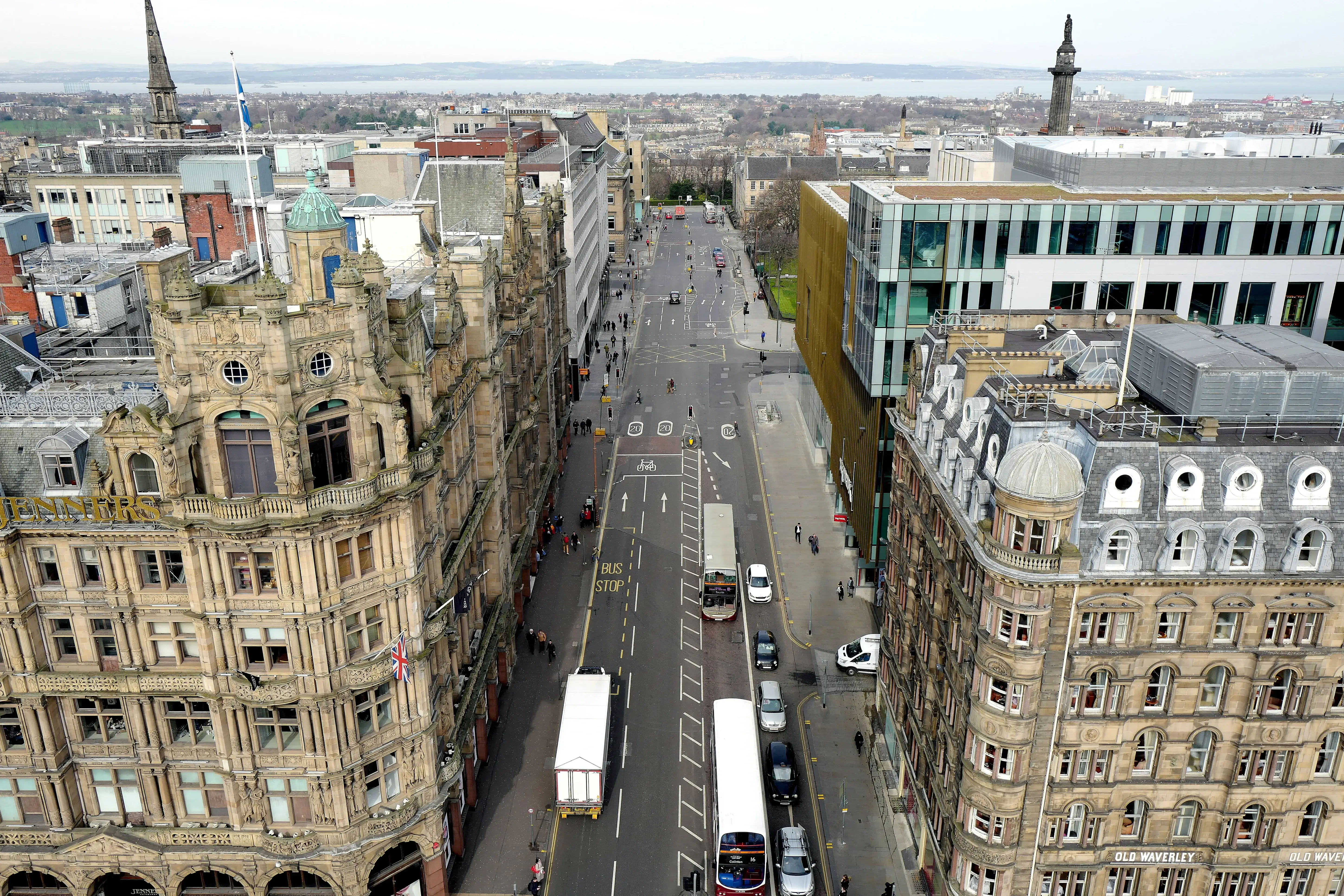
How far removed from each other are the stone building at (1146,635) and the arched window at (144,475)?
36364 millimetres

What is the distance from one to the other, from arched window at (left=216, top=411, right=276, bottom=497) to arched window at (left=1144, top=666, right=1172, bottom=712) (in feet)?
128

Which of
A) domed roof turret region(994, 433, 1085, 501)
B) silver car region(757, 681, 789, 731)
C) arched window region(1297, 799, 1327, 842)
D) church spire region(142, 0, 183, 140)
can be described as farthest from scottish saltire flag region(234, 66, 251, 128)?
church spire region(142, 0, 183, 140)

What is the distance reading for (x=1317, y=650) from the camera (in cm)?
4069

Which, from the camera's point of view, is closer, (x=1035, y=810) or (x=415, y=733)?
(x=1035, y=810)

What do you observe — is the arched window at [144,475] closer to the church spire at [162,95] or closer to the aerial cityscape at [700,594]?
the aerial cityscape at [700,594]

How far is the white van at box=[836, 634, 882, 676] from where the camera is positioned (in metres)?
70.5

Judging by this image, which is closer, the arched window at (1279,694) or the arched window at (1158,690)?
the arched window at (1279,694)

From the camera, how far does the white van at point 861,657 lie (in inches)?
2776

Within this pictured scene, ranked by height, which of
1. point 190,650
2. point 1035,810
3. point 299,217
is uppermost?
point 299,217

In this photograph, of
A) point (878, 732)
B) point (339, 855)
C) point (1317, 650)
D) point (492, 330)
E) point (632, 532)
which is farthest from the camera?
point (632, 532)

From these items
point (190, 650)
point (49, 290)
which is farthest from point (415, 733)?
point (49, 290)

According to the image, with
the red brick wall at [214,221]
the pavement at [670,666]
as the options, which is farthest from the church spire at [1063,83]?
the red brick wall at [214,221]

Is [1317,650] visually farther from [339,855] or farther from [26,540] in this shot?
[26,540]

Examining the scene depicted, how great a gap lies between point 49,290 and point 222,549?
1597 inches
